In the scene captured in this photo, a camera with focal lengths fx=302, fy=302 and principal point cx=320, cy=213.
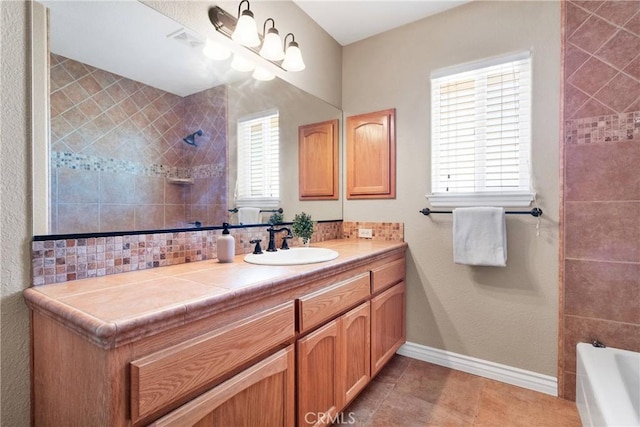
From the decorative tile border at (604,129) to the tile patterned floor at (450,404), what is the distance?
147 cm

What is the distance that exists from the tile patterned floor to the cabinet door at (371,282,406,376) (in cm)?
16

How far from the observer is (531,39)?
5.93ft

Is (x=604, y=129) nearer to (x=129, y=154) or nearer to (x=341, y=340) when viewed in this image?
(x=341, y=340)

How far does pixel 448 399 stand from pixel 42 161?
2195 mm

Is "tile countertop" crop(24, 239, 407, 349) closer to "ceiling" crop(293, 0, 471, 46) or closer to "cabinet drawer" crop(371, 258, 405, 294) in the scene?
"cabinet drawer" crop(371, 258, 405, 294)

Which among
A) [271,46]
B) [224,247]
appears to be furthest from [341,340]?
[271,46]

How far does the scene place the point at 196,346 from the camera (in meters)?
0.82

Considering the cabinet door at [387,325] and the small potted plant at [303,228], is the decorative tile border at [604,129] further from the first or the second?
the small potted plant at [303,228]

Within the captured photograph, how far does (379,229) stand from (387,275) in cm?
49

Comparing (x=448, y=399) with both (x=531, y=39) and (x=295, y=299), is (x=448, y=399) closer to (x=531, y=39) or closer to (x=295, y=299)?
(x=295, y=299)

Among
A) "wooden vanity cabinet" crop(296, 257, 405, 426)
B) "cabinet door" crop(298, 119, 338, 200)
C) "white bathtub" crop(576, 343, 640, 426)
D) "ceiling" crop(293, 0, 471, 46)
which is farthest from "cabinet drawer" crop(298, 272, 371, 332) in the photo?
"ceiling" crop(293, 0, 471, 46)

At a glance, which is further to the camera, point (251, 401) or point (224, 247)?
point (224, 247)

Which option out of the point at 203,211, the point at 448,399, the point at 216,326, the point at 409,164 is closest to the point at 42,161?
the point at 203,211

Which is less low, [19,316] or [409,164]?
[409,164]
